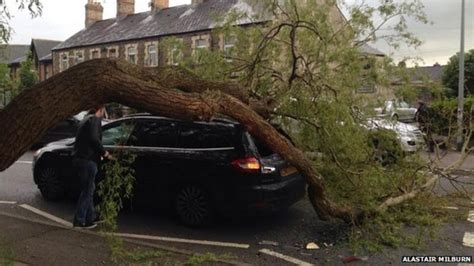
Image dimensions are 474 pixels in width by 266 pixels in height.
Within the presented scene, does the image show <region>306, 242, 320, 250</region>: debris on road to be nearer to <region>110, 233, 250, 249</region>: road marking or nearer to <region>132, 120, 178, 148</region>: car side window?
<region>110, 233, 250, 249</region>: road marking

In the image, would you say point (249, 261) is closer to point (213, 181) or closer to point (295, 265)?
point (295, 265)

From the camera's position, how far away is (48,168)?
796 centimetres

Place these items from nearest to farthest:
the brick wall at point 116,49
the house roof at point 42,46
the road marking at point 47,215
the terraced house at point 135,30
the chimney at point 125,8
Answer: the road marking at point 47,215
the brick wall at point 116,49
the terraced house at point 135,30
the chimney at point 125,8
the house roof at point 42,46

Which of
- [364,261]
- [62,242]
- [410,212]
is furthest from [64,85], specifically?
[410,212]

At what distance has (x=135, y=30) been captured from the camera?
41.2 m

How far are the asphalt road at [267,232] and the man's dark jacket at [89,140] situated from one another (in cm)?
117

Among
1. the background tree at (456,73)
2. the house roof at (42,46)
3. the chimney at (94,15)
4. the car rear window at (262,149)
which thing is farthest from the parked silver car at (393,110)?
the house roof at (42,46)

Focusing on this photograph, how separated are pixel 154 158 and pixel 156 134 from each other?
0.39 m

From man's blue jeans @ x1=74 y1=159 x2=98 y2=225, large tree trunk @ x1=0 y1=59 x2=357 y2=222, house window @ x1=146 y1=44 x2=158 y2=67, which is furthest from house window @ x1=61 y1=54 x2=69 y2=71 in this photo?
large tree trunk @ x1=0 y1=59 x2=357 y2=222

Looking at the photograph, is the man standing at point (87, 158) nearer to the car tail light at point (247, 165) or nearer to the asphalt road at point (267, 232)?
the asphalt road at point (267, 232)

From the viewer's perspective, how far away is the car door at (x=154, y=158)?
21.8ft

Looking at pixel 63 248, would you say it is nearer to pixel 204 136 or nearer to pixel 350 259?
pixel 204 136

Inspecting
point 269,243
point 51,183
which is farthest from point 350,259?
point 51,183

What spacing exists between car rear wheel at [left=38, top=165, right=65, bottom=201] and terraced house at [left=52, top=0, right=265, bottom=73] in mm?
22688
